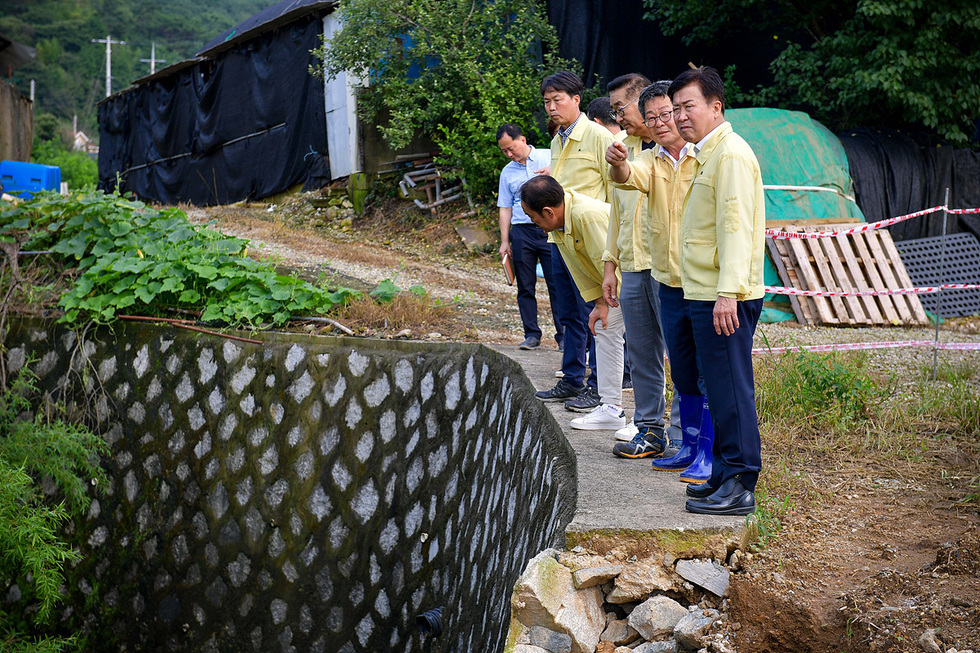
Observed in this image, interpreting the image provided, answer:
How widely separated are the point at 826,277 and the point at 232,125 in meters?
10.6

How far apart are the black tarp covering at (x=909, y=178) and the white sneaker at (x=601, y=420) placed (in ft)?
21.7

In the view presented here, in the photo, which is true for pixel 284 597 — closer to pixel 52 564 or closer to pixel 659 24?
pixel 52 564

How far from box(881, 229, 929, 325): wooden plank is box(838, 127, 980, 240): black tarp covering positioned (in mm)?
660

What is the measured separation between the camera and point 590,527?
2588 mm

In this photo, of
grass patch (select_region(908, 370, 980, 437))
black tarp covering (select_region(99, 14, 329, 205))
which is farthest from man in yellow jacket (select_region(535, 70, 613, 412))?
black tarp covering (select_region(99, 14, 329, 205))

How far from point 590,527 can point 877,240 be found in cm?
715

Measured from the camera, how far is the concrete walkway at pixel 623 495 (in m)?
2.58

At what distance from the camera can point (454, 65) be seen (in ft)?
34.3

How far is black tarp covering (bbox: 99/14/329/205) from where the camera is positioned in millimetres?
12977

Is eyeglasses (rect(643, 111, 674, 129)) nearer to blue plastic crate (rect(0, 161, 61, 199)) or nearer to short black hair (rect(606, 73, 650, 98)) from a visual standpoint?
short black hair (rect(606, 73, 650, 98))

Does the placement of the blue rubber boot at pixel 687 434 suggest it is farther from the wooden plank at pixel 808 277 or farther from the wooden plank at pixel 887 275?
the wooden plank at pixel 887 275

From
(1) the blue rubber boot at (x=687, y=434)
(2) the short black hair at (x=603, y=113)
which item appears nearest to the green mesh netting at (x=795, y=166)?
(2) the short black hair at (x=603, y=113)

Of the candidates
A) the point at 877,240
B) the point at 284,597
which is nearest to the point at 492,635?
the point at 284,597

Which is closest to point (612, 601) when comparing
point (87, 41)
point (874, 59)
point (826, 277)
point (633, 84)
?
point (633, 84)
